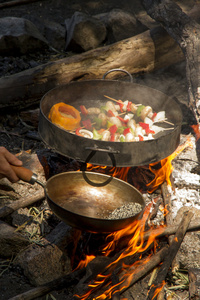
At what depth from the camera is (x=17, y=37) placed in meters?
7.62

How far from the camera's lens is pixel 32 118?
6.12m

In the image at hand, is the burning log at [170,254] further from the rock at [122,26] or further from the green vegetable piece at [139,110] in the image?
the rock at [122,26]

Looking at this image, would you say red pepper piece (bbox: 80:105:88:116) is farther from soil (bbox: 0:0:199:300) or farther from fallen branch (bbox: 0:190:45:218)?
fallen branch (bbox: 0:190:45:218)

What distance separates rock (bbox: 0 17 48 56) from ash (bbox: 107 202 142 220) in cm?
522

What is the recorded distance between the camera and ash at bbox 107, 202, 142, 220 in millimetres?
3718

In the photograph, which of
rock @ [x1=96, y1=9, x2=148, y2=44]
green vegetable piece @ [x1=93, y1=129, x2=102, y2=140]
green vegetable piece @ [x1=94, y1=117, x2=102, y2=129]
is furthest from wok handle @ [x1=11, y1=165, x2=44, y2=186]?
rock @ [x1=96, y1=9, x2=148, y2=44]

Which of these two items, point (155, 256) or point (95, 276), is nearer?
point (95, 276)

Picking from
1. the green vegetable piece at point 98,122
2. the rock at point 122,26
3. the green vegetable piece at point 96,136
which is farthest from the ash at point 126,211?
the rock at point 122,26

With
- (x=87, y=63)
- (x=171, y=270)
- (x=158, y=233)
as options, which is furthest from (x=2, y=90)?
(x=171, y=270)

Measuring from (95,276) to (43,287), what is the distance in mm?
518

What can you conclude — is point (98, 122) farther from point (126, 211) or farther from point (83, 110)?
point (126, 211)

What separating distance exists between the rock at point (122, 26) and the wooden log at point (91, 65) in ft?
5.39

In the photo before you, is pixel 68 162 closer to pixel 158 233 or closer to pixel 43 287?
pixel 158 233

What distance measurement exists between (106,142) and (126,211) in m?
0.79
